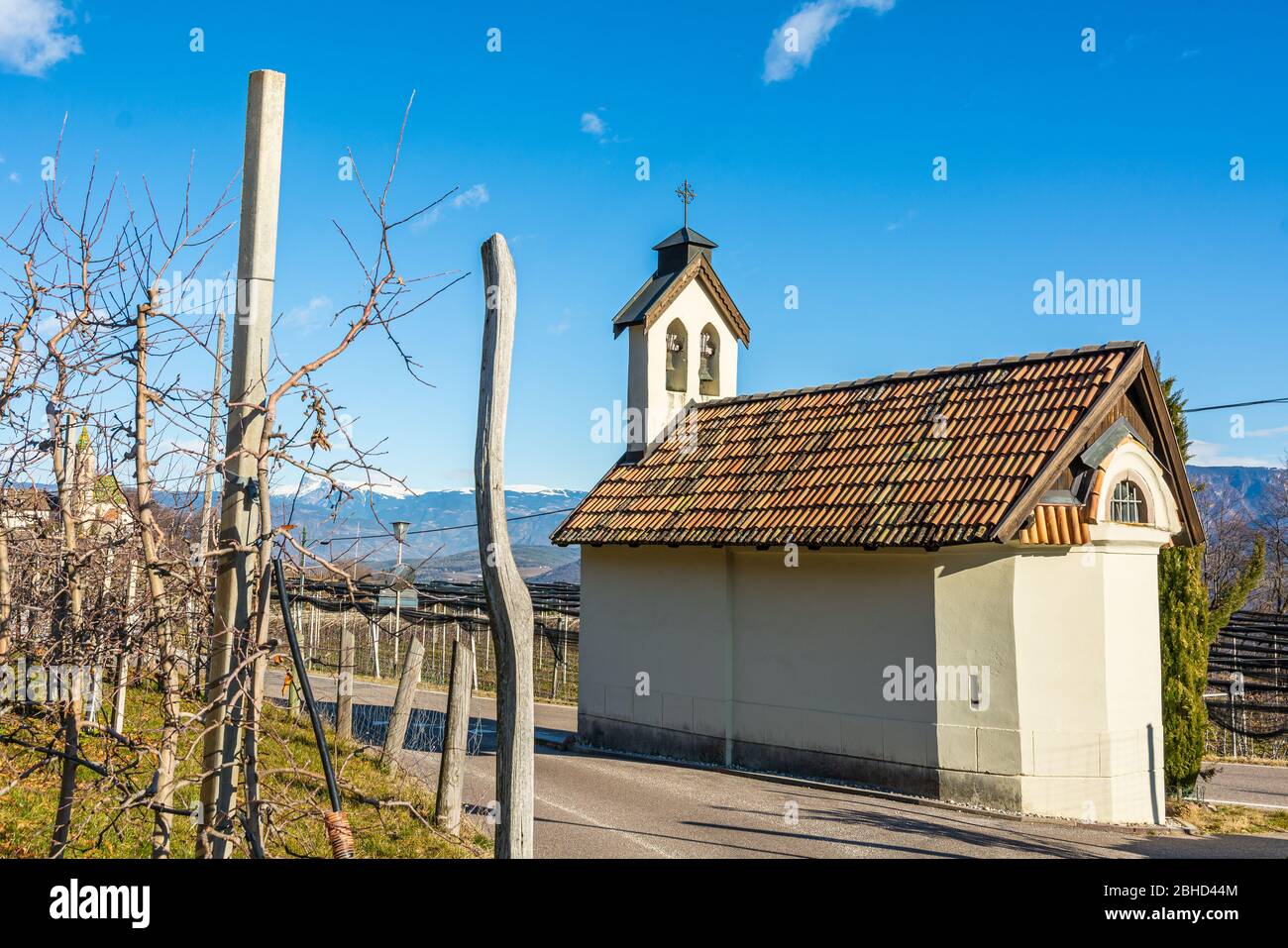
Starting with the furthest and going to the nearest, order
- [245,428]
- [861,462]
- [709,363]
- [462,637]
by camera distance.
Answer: [462,637]
[709,363]
[861,462]
[245,428]

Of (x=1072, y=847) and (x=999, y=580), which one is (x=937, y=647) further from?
(x=1072, y=847)

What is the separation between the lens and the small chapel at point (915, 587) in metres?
12.3

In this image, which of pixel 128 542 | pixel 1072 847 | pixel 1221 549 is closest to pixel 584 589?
pixel 1072 847

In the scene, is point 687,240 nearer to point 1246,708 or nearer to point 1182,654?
point 1182,654

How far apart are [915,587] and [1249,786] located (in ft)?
34.9

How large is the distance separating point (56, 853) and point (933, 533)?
9.76m

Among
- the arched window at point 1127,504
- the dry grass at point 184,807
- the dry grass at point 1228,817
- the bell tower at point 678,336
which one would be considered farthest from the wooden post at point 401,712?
the dry grass at point 1228,817

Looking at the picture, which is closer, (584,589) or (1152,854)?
(1152,854)

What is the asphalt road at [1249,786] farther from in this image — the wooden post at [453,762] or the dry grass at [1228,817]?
the wooden post at [453,762]

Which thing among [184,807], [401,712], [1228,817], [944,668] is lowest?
[1228,817]

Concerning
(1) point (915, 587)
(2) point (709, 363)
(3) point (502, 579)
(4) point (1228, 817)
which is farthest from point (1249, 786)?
(3) point (502, 579)

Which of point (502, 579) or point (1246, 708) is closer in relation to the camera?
point (502, 579)

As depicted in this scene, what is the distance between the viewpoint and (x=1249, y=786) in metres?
18.7

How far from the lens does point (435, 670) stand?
30.2 m
